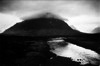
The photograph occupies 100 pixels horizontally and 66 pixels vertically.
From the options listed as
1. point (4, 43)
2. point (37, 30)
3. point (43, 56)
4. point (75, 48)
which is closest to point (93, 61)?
point (75, 48)

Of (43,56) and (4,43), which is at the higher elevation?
(4,43)

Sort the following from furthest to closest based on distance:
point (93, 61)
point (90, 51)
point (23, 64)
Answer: point (90, 51)
point (93, 61)
point (23, 64)

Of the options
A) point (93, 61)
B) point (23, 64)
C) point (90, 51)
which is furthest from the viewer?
point (90, 51)

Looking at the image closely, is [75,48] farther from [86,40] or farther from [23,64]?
[23,64]

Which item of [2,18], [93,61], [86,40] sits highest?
[2,18]

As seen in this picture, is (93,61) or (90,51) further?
(90,51)

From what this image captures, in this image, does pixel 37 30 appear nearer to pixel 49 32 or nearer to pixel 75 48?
pixel 49 32

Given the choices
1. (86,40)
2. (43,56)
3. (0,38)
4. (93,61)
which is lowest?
(93,61)

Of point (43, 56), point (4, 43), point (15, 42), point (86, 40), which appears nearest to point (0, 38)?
point (4, 43)

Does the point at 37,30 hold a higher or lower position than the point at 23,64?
higher
